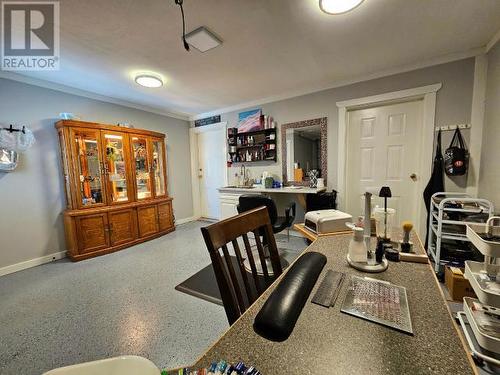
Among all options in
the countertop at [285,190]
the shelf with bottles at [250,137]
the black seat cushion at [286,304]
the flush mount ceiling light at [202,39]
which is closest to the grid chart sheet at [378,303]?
the black seat cushion at [286,304]

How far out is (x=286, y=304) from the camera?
599 mm

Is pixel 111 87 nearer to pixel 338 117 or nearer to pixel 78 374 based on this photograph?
pixel 338 117

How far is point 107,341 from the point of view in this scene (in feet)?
5.02

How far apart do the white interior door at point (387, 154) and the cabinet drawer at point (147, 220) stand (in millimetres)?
3282

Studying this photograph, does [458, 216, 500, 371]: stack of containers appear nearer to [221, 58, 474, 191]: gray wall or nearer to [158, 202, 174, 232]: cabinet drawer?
[221, 58, 474, 191]: gray wall

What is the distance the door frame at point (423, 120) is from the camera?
2605 mm

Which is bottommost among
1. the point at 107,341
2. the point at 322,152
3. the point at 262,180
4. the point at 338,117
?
the point at 107,341

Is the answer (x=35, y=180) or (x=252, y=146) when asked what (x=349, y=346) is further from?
(x=35, y=180)

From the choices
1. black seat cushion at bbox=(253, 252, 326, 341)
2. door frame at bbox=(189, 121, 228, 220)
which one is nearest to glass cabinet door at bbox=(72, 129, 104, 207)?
door frame at bbox=(189, 121, 228, 220)

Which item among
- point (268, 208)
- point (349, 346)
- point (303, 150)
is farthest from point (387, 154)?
point (349, 346)

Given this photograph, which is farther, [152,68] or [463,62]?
[152,68]

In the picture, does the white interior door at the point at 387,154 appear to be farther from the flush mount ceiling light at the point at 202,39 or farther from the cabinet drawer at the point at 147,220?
the cabinet drawer at the point at 147,220

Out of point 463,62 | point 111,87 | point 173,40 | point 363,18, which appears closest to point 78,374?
point 173,40

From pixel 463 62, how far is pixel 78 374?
387cm
